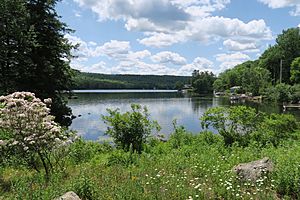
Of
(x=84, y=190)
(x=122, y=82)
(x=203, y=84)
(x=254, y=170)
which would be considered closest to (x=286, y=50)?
(x=203, y=84)

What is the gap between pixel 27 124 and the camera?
7031 millimetres

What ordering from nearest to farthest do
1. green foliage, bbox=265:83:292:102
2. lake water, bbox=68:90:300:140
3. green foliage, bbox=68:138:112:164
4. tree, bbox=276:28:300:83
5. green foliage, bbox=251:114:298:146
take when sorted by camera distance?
green foliage, bbox=68:138:112:164
green foliage, bbox=251:114:298:146
lake water, bbox=68:90:300:140
green foliage, bbox=265:83:292:102
tree, bbox=276:28:300:83

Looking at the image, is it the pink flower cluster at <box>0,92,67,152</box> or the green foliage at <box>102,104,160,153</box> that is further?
the green foliage at <box>102,104,160,153</box>

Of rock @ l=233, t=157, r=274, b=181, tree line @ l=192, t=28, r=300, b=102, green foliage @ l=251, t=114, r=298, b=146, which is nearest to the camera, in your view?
rock @ l=233, t=157, r=274, b=181

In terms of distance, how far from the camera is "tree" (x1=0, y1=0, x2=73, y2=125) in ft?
61.8

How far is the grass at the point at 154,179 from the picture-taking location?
19.2ft

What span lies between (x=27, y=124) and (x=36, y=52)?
15.4 metres

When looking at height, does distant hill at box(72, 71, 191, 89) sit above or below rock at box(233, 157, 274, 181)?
below

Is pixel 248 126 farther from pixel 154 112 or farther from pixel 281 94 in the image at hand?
pixel 281 94

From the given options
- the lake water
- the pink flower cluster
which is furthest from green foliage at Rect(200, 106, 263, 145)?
the lake water

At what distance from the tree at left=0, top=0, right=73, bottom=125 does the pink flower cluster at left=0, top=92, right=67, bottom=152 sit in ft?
39.8

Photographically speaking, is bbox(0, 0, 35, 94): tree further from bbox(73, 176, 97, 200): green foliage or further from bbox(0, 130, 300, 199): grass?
bbox(73, 176, 97, 200): green foliage

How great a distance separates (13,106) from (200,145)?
655 cm

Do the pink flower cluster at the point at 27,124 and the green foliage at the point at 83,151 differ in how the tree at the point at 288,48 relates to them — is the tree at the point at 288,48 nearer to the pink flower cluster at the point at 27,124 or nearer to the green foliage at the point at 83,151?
the green foliage at the point at 83,151
